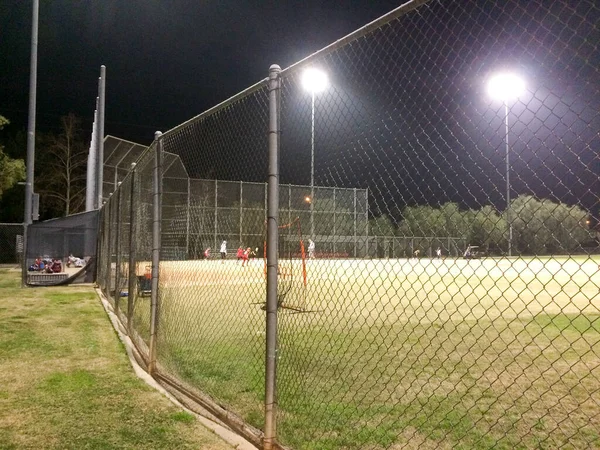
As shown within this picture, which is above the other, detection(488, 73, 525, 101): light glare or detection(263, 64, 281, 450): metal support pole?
detection(488, 73, 525, 101): light glare

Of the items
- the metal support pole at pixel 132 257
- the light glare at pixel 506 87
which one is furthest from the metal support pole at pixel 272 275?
the metal support pole at pixel 132 257

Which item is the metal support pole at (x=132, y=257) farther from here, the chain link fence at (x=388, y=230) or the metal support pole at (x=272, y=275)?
the metal support pole at (x=272, y=275)

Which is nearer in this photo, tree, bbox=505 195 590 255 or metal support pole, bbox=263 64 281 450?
tree, bbox=505 195 590 255

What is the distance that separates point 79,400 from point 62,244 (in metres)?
12.6

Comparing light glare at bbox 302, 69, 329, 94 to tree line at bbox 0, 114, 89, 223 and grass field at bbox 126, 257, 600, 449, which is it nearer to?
grass field at bbox 126, 257, 600, 449

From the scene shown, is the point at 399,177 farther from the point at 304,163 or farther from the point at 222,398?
the point at 222,398

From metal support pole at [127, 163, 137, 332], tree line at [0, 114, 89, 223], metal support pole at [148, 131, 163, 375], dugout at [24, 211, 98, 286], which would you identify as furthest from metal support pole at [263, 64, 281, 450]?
tree line at [0, 114, 89, 223]

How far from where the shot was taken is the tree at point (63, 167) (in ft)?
126

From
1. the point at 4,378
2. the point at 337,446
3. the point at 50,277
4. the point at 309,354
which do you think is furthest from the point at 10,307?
the point at 337,446

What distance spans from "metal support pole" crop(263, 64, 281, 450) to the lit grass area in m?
0.39

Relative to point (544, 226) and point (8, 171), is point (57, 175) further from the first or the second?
point (544, 226)

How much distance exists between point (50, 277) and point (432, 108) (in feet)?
48.2

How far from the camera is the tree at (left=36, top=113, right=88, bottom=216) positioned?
38.4 meters

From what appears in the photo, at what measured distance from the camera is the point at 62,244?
1550cm
